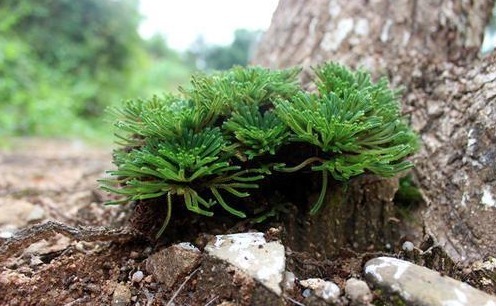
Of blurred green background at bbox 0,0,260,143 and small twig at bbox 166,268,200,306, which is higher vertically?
blurred green background at bbox 0,0,260,143

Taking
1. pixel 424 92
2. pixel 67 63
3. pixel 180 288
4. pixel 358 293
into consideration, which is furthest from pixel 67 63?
pixel 358 293

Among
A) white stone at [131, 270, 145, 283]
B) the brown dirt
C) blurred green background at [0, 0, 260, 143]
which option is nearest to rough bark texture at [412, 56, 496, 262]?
the brown dirt

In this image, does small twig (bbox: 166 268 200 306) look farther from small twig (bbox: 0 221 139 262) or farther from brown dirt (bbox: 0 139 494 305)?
small twig (bbox: 0 221 139 262)

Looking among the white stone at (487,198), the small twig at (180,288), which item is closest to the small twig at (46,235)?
the small twig at (180,288)

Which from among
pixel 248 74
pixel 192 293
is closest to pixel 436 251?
pixel 192 293

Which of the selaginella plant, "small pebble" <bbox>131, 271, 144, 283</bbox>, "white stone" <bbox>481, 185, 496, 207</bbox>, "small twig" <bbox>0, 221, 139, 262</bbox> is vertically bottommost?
"small pebble" <bbox>131, 271, 144, 283</bbox>

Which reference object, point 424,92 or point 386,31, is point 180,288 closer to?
point 424,92

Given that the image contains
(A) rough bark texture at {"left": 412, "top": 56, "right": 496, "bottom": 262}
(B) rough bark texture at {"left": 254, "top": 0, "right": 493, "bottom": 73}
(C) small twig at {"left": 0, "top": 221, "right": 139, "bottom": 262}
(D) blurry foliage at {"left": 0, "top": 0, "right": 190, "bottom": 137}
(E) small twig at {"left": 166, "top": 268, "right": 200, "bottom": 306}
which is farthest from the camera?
(D) blurry foliage at {"left": 0, "top": 0, "right": 190, "bottom": 137}
